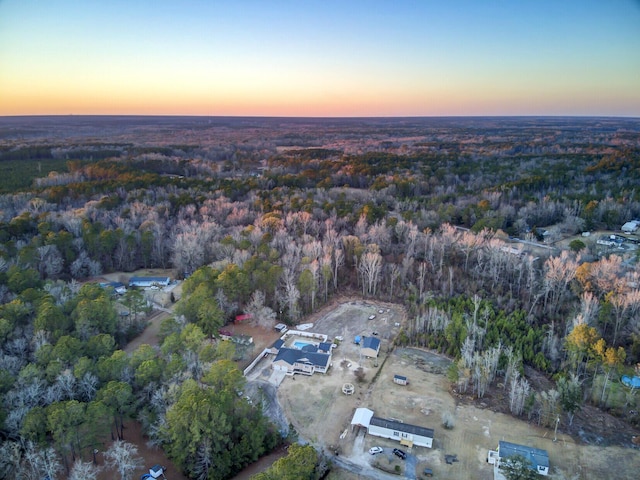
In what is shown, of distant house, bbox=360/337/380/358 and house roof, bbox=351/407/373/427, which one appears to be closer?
house roof, bbox=351/407/373/427

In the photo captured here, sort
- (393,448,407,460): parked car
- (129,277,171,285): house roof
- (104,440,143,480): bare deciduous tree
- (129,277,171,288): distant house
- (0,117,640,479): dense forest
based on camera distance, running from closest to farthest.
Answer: (104,440,143,480): bare deciduous tree
(0,117,640,479): dense forest
(393,448,407,460): parked car
(129,277,171,288): distant house
(129,277,171,285): house roof

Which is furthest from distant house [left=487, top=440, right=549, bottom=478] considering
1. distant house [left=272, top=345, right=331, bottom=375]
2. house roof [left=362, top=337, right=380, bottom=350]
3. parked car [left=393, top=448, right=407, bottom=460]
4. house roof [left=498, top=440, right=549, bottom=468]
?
distant house [left=272, top=345, right=331, bottom=375]

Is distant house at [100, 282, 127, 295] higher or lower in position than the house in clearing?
higher

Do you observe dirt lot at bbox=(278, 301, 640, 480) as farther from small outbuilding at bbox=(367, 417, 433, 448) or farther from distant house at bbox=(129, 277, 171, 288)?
distant house at bbox=(129, 277, 171, 288)

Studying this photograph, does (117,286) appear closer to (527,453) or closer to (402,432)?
(402,432)

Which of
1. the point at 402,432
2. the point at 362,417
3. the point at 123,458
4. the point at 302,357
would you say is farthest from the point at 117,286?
the point at 402,432

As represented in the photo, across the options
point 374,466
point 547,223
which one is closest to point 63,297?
point 374,466

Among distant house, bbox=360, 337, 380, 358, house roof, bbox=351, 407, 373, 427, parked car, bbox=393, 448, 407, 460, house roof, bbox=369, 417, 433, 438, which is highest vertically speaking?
distant house, bbox=360, 337, 380, 358

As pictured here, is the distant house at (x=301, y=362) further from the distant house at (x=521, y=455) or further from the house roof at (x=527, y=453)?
the house roof at (x=527, y=453)
